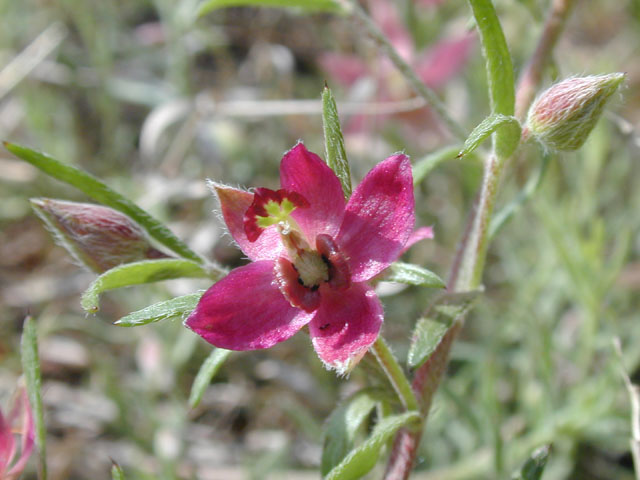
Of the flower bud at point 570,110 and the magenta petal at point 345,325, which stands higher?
the flower bud at point 570,110

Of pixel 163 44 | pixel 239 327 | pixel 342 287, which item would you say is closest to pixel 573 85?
pixel 342 287

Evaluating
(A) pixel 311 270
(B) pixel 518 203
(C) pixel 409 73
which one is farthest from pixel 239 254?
(A) pixel 311 270

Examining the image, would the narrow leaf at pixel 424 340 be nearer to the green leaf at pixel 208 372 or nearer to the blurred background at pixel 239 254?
the green leaf at pixel 208 372

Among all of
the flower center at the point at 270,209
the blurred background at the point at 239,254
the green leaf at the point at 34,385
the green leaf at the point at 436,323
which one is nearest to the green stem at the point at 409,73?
the blurred background at the point at 239,254

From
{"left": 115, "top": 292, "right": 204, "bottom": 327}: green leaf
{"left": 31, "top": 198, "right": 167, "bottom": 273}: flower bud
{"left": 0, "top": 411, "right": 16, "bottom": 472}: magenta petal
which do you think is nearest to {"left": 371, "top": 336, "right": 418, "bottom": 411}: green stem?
{"left": 115, "top": 292, "right": 204, "bottom": 327}: green leaf

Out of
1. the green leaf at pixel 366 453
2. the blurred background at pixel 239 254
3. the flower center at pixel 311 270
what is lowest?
→ the blurred background at pixel 239 254

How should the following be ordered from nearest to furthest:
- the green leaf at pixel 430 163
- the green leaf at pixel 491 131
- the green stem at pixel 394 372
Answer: the green leaf at pixel 491 131 < the green stem at pixel 394 372 < the green leaf at pixel 430 163

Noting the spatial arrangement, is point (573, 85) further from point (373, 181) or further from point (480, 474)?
point (480, 474)

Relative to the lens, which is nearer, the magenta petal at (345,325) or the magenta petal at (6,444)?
the magenta petal at (345,325)
